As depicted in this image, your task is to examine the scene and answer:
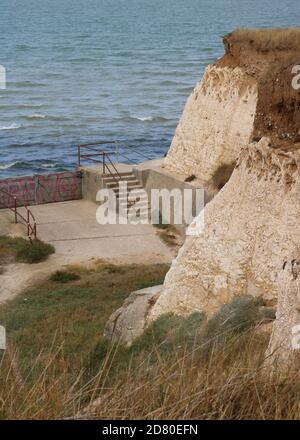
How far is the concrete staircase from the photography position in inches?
1391

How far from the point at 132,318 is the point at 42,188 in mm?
19506

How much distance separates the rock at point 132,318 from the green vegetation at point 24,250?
9884mm

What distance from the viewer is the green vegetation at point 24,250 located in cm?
2983

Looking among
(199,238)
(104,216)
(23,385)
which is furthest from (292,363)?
(104,216)

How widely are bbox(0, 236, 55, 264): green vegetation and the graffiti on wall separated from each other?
5.65m

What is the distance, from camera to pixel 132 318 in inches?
757

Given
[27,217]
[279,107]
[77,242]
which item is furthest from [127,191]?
[279,107]

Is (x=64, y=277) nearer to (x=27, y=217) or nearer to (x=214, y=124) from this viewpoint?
(x=27, y=217)

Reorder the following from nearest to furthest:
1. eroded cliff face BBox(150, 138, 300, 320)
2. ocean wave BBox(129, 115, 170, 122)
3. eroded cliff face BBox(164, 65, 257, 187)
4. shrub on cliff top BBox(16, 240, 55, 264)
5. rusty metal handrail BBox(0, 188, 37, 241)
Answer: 1. eroded cliff face BBox(150, 138, 300, 320)
2. shrub on cliff top BBox(16, 240, 55, 264)
3. eroded cliff face BBox(164, 65, 257, 187)
4. rusty metal handrail BBox(0, 188, 37, 241)
5. ocean wave BBox(129, 115, 170, 122)

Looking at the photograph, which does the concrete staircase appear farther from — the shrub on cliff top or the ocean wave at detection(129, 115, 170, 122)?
the ocean wave at detection(129, 115, 170, 122)

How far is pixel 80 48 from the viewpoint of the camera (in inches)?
5595

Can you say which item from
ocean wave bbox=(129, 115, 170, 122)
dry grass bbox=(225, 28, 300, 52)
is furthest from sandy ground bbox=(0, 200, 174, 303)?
ocean wave bbox=(129, 115, 170, 122)

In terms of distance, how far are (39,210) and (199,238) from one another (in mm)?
18935
